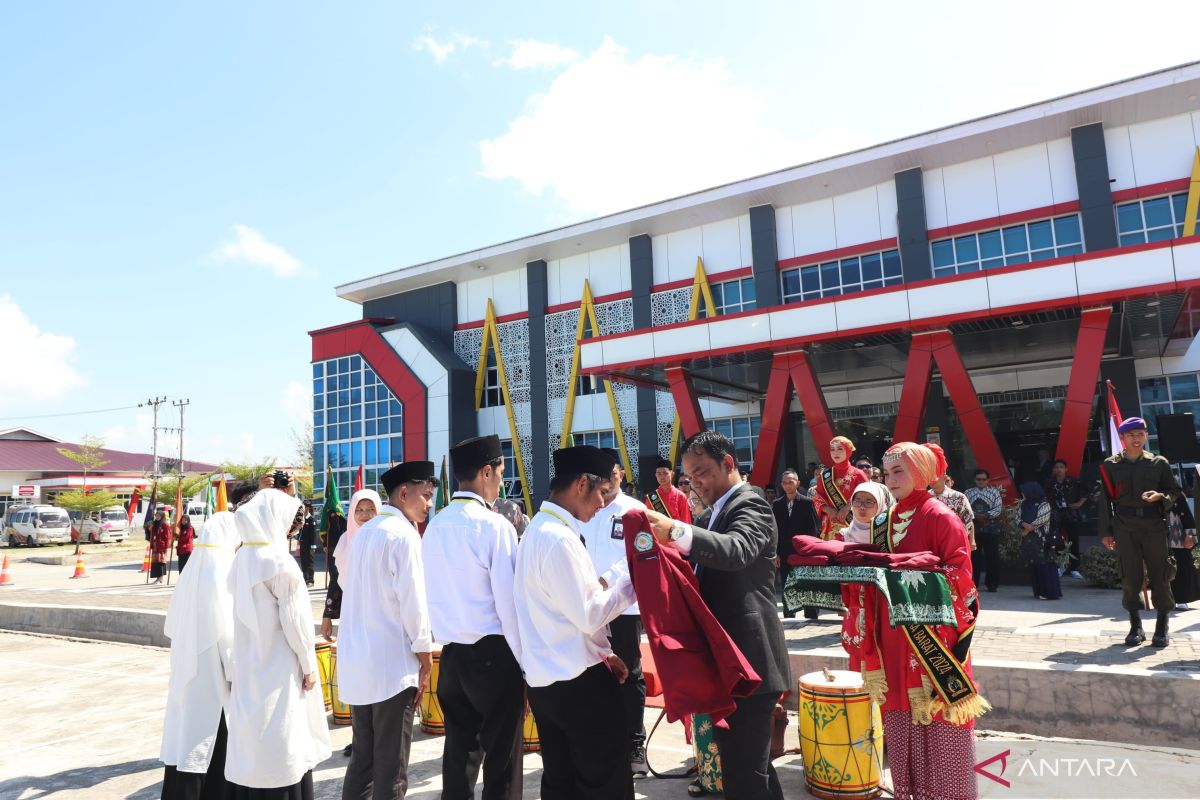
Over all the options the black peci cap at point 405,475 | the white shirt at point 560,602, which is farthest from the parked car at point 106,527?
the white shirt at point 560,602

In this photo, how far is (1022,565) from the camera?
1082 cm

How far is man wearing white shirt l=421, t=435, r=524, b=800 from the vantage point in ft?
11.0

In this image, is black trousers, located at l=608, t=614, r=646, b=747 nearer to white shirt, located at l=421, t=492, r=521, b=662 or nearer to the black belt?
white shirt, located at l=421, t=492, r=521, b=662

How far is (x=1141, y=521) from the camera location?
20.9ft

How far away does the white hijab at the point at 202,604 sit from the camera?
4.09m

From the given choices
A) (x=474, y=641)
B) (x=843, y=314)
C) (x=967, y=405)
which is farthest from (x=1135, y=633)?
(x=843, y=314)

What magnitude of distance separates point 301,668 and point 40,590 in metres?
16.7

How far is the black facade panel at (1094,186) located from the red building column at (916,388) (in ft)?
20.3

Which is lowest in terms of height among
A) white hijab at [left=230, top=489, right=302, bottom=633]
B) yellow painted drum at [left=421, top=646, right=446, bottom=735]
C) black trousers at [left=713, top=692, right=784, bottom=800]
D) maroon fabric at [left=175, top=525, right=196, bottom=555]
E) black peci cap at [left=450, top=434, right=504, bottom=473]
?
yellow painted drum at [left=421, top=646, right=446, bottom=735]

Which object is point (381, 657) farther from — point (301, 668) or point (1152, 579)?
point (1152, 579)

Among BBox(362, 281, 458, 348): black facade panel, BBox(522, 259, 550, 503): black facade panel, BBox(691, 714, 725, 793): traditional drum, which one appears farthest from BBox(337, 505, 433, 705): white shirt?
BBox(362, 281, 458, 348): black facade panel

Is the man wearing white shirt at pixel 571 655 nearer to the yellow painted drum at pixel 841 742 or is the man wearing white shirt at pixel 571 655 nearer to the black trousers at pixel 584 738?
the black trousers at pixel 584 738

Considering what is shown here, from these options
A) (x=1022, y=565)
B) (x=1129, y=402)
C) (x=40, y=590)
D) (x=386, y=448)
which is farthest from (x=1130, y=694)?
(x=386, y=448)

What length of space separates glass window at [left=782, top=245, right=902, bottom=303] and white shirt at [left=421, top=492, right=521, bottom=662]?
17688mm
